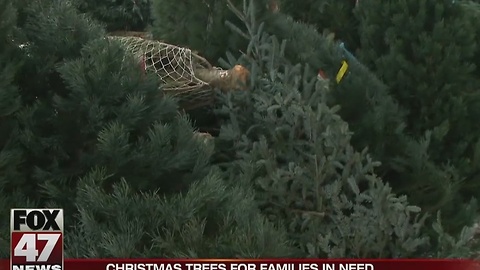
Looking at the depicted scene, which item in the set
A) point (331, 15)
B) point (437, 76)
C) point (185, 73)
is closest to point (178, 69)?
point (185, 73)

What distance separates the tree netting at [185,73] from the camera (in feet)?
8.82

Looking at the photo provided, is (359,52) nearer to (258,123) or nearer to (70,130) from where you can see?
(258,123)

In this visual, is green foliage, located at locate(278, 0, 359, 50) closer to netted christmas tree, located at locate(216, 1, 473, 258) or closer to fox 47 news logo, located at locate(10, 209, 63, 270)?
netted christmas tree, located at locate(216, 1, 473, 258)

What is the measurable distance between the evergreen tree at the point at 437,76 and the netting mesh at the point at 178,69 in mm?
1084

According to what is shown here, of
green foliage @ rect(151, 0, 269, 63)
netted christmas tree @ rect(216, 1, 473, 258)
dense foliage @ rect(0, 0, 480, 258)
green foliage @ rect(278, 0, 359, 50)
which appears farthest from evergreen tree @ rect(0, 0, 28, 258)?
green foliage @ rect(278, 0, 359, 50)

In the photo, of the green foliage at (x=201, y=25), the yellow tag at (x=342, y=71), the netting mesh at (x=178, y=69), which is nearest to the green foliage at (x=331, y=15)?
the green foliage at (x=201, y=25)

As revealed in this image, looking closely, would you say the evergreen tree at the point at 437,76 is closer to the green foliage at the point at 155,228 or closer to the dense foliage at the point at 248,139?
the dense foliage at the point at 248,139

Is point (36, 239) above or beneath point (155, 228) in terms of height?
beneath

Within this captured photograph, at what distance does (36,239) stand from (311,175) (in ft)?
2.95

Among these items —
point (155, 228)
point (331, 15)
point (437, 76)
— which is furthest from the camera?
point (331, 15)

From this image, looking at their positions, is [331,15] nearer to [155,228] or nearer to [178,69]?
[178,69]

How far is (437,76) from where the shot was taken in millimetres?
3420

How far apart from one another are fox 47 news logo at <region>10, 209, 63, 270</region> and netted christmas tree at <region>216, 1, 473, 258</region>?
2.14ft

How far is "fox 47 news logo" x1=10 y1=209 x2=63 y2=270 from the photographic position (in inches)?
63.8
